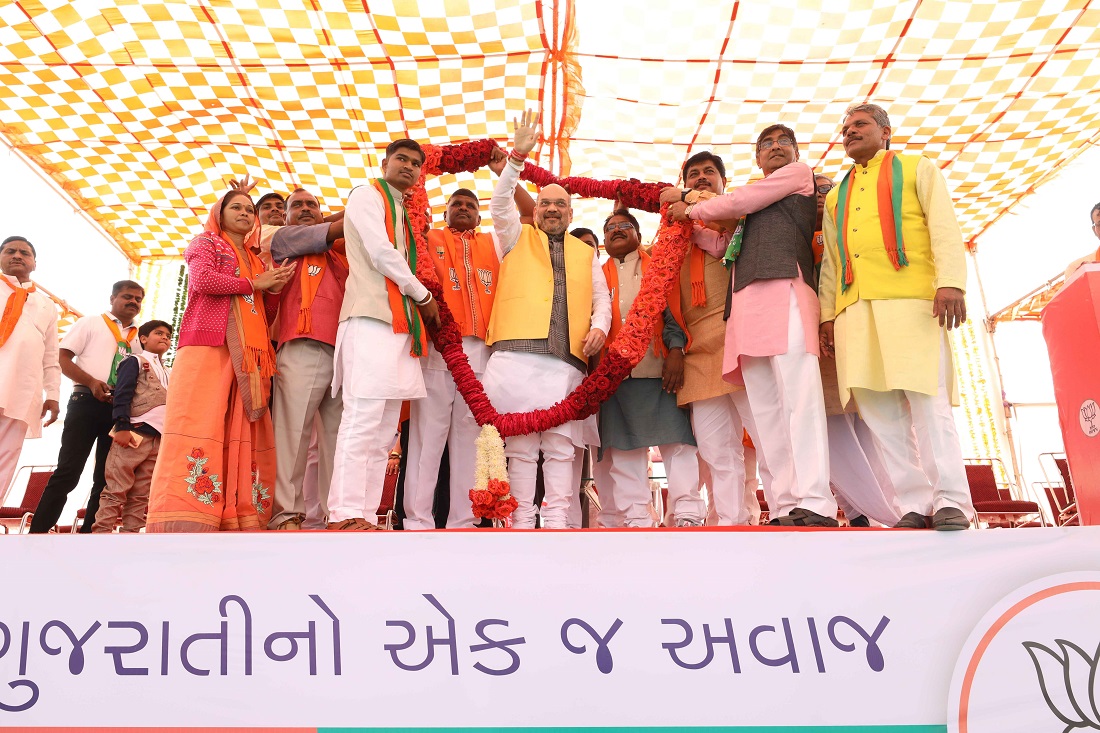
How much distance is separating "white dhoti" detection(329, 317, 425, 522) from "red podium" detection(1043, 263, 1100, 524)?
2.76m

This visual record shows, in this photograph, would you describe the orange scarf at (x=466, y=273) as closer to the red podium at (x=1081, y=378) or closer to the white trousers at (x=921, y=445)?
the white trousers at (x=921, y=445)

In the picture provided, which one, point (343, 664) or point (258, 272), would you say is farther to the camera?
point (258, 272)

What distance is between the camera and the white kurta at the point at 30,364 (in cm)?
440

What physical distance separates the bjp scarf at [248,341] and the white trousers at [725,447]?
2.00 metres

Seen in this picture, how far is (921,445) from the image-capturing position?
3102 millimetres

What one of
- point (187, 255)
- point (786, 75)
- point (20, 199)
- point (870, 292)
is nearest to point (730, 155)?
point (786, 75)

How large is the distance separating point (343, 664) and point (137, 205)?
6622 millimetres

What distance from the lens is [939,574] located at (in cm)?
267

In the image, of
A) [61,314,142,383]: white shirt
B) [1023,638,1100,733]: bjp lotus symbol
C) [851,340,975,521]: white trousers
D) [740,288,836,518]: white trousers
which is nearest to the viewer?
[1023,638,1100,733]: bjp lotus symbol

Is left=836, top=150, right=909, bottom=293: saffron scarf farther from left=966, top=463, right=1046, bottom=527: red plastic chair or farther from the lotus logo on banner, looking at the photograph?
left=966, top=463, right=1046, bottom=527: red plastic chair

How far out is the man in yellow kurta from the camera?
3.04 m

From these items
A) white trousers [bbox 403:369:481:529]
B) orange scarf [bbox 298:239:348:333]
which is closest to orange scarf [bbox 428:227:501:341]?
white trousers [bbox 403:369:481:529]

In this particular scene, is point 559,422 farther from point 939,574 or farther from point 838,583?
point 939,574

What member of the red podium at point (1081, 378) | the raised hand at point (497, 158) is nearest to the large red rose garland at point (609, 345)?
the raised hand at point (497, 158)
